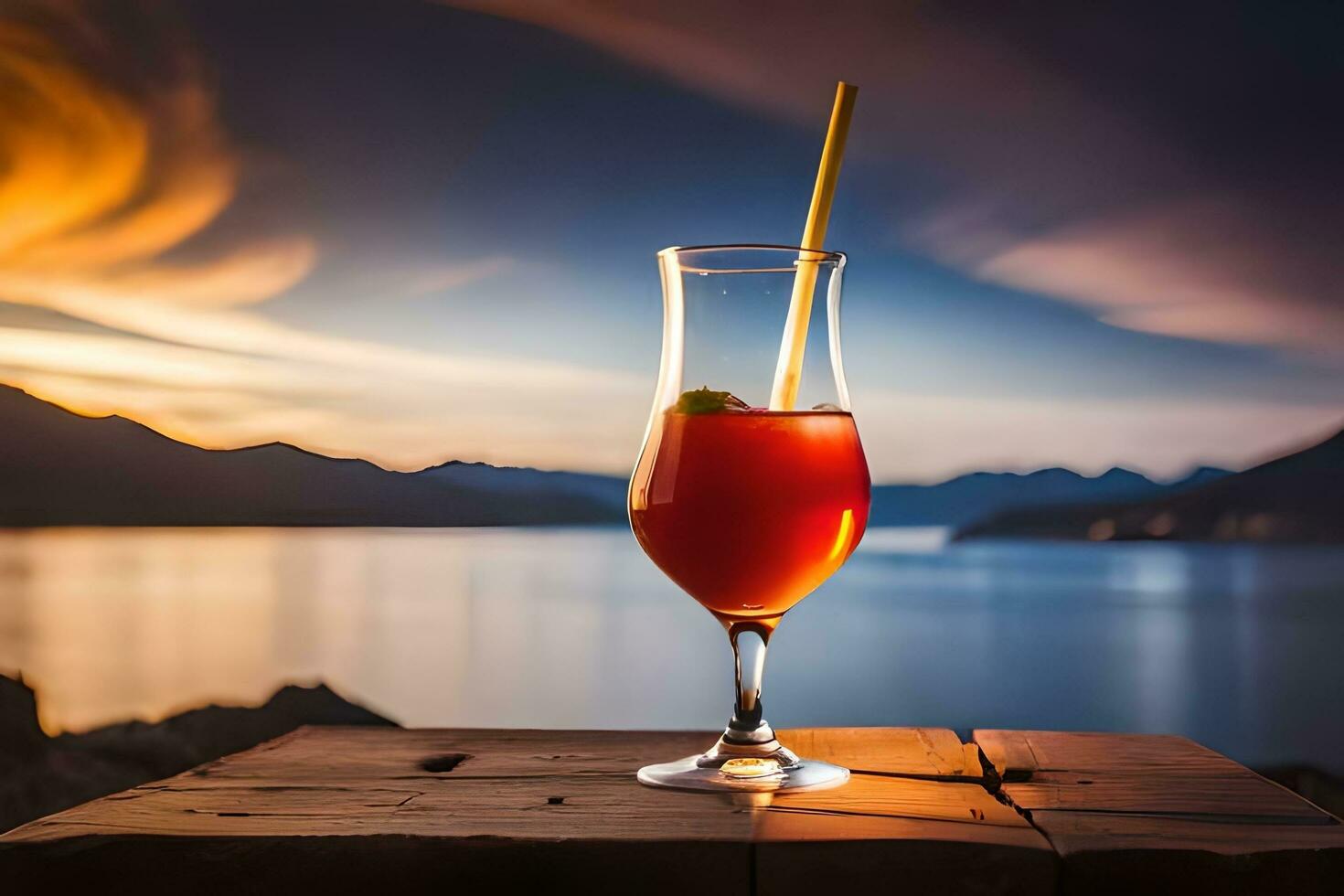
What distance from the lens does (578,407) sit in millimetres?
2984

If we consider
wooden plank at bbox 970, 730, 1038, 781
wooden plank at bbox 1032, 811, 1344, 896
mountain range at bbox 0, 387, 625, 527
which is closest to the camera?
wooden plank at bbox 1032, 811, 1344, 896

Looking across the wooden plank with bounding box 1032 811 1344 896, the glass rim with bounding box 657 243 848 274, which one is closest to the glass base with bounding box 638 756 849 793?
the wooden plank with bounding box 1032 811 1344 896

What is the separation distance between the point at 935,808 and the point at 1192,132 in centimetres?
221

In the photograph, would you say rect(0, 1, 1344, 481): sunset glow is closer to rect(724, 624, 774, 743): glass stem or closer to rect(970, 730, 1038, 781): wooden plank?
rect(970, 730, 1038, 781): wooden plank

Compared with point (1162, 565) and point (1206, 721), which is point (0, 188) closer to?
point (1162, 565)

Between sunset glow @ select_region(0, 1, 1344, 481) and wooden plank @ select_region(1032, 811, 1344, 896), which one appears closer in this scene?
wooden plank @ select_region(1032, 811, 1344, 896)

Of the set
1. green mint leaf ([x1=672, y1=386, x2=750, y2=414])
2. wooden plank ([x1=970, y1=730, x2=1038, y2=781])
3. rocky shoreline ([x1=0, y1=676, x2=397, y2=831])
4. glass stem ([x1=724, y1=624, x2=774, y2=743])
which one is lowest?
rocky shoreline ([x1=0, y1=676, x2=397, y2=831])

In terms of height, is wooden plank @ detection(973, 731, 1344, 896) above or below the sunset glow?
below

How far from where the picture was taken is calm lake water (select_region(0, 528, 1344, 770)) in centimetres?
299

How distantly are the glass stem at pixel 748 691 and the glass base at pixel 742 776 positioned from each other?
3 centimetres

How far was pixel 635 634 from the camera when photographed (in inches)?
119

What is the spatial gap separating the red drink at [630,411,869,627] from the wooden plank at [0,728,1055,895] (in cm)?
22

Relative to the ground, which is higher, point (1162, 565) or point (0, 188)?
point (0, 188)

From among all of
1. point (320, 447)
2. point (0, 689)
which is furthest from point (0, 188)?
point (0, 689)
